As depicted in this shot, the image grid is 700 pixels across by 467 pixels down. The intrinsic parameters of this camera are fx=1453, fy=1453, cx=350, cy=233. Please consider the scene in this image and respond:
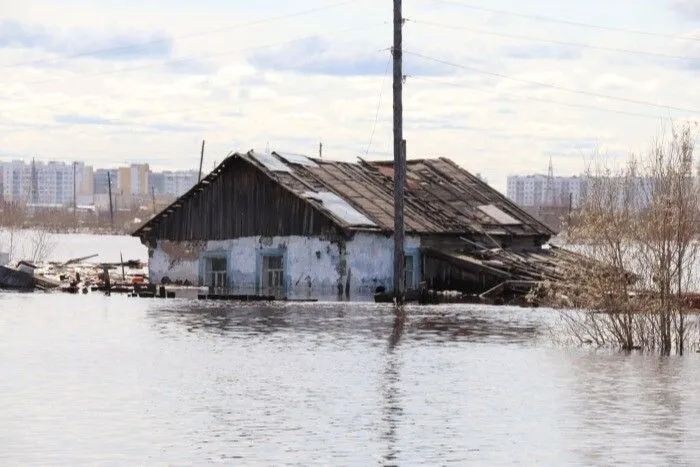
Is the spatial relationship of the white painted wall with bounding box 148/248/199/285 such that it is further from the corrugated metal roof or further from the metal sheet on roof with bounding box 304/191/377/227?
the metal sheet on roof with bounding box 304/191/377/227

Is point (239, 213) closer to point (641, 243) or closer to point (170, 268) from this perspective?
point (170, 268)

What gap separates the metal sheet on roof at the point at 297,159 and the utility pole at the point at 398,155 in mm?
10296

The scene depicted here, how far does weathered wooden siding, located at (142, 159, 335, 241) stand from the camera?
2203 inches

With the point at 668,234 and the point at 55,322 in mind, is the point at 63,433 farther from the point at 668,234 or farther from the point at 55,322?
the point at 55,322

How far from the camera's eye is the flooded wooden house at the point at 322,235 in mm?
55094

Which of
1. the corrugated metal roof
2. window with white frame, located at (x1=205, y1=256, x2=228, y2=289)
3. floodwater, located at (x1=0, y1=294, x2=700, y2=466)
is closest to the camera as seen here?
floodwater, located at (x1=0, y1=294, x2=700, y2=466)

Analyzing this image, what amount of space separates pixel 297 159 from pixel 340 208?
5.74 meters

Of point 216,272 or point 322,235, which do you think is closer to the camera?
point 322,235

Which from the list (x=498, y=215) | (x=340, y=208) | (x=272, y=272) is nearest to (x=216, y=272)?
(x=272, y=272)

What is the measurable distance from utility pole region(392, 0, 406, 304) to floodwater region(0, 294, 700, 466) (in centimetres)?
740

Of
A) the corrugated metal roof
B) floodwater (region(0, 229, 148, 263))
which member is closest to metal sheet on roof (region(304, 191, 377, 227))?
the corrugated metal roof

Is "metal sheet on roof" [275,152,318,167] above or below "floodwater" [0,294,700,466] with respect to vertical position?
above

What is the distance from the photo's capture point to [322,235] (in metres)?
55.2

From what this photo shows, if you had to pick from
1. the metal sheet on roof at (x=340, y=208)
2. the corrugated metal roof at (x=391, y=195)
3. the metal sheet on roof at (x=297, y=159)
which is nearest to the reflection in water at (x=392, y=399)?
the metal sheet on roof at (x=340, y=208)
